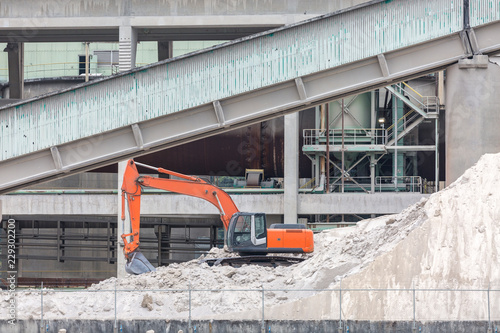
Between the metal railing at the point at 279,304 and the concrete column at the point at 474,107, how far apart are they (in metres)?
3.69

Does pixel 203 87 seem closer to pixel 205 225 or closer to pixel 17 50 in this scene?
pixel 205 225

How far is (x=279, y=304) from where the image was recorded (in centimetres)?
1528

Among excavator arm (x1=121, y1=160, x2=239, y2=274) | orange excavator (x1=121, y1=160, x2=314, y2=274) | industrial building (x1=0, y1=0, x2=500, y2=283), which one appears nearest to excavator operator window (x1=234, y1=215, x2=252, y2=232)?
orange excavator (x1=121, y1=160, x2=314, y2=274)

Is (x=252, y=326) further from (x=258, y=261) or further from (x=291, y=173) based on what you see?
(x=291, y=173)

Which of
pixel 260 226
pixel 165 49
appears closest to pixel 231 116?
pixel 260 226

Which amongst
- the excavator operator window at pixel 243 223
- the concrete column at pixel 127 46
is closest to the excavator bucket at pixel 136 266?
the excavator operator window at pixel 243 223

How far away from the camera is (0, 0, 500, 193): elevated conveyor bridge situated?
1564cm

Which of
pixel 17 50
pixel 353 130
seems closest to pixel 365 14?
pixel 353 130

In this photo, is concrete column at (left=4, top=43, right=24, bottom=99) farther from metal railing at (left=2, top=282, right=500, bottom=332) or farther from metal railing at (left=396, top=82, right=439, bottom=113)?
metal railing at (left=396, top=82, right=439, bottom=113)

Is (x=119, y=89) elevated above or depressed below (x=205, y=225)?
above

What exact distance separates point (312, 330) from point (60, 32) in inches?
801

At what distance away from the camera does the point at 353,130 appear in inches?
1186

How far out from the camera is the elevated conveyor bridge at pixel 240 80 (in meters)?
15.6

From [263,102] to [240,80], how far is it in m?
0.79
